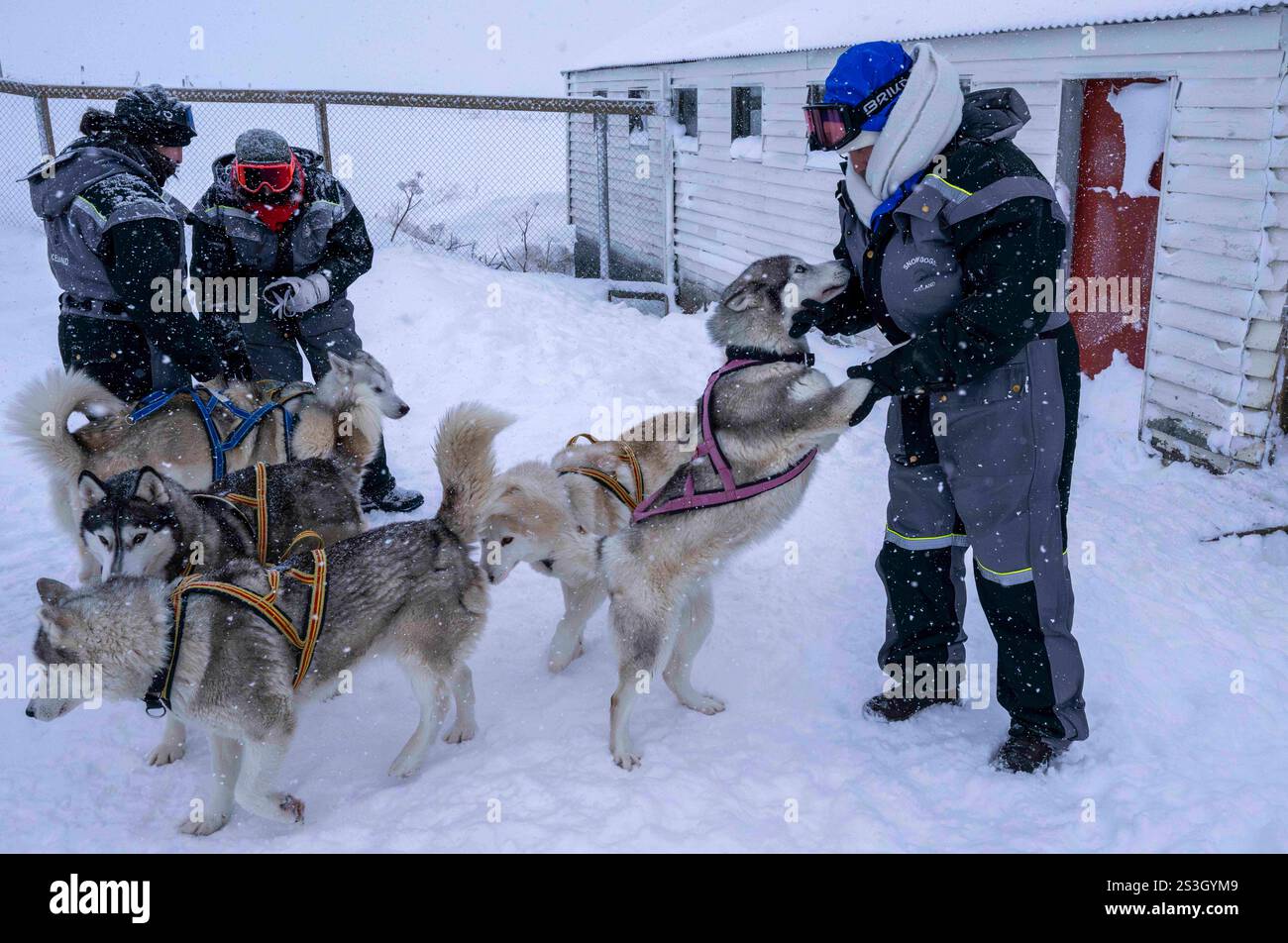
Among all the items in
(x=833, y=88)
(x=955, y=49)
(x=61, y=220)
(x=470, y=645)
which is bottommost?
(x=470, y=645)

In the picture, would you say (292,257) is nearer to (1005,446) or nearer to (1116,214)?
(1005,446)

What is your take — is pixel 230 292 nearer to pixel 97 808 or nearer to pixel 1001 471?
pixel 97 808

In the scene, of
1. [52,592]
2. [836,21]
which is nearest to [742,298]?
[52,592]

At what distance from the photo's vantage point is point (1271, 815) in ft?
8.88

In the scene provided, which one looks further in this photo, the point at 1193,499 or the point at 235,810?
the point at 1193,499

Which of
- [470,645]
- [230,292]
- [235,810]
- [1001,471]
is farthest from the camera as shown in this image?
[230,292]

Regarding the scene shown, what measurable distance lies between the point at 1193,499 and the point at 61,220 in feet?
20.5

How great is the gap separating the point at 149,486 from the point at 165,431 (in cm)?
109

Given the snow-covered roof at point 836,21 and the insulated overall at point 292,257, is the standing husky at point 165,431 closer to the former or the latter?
the insulated overall at point 292,257

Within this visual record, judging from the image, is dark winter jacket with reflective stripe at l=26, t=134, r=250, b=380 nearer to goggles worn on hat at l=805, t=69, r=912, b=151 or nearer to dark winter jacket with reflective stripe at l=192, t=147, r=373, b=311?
dark winter jacket with reflective stripe at l=192, t=147, r=373, b=311

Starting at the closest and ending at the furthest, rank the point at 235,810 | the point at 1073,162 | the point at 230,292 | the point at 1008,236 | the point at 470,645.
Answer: the point at 1008,236
the point at 235,810
the point at 470,645
the point at 230,292
the point at 1073,162

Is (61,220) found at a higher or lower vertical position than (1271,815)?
higher

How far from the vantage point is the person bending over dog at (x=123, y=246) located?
388cm

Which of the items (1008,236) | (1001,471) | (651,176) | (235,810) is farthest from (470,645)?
(651,176)
